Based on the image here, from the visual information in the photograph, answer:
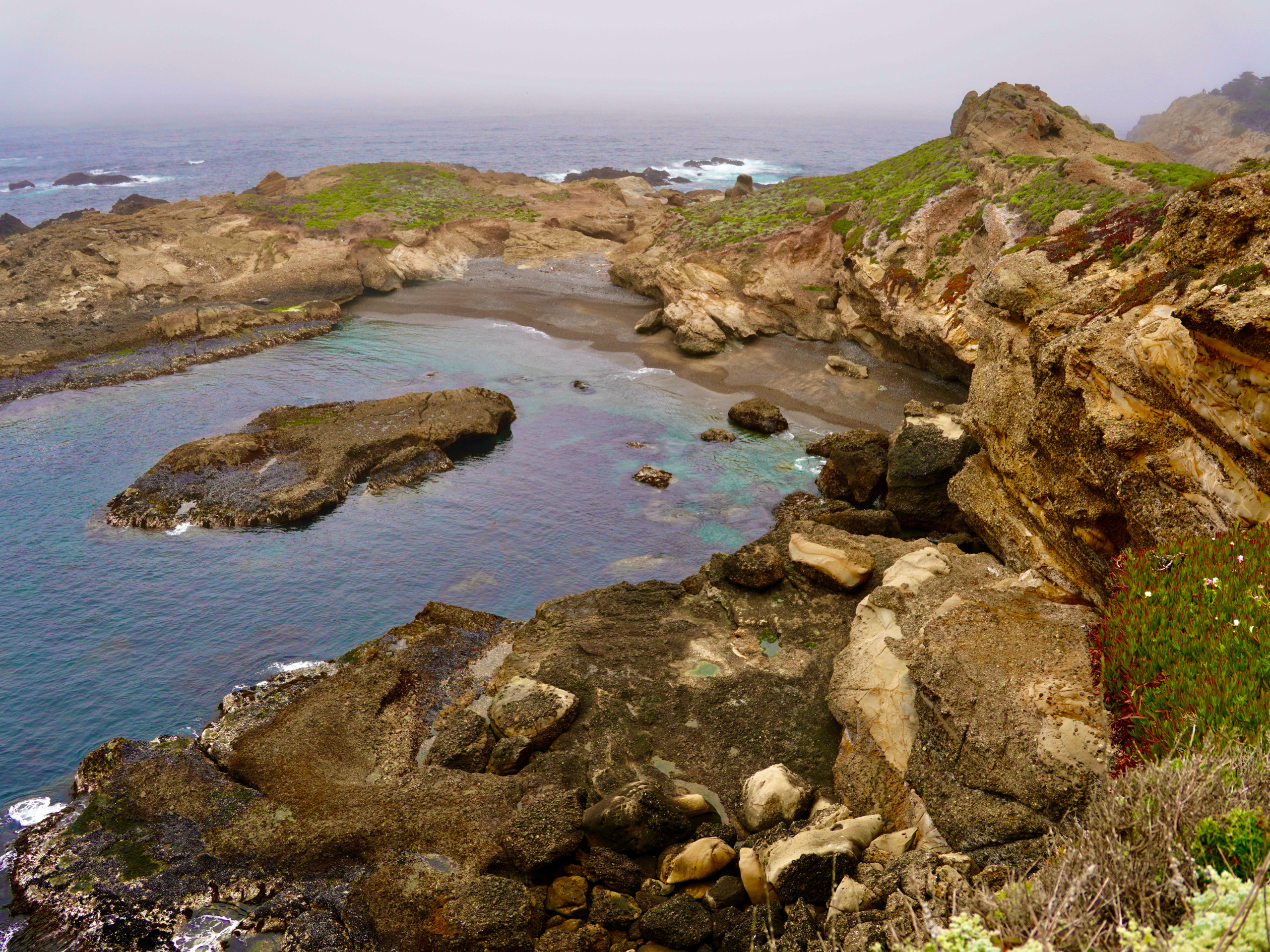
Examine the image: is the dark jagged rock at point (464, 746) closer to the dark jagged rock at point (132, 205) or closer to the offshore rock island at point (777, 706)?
the offshore rock island at point (777, 706)

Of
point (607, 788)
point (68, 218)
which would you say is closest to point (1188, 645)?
point (607, 788)

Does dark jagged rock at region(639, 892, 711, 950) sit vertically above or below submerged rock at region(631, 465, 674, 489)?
below

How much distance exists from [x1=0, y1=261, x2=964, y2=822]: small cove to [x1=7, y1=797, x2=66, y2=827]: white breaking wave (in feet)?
1.79

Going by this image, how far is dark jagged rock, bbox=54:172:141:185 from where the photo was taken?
135m

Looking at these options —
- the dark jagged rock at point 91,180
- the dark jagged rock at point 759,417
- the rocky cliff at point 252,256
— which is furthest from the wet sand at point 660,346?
the dark jagged rock at point 91,180

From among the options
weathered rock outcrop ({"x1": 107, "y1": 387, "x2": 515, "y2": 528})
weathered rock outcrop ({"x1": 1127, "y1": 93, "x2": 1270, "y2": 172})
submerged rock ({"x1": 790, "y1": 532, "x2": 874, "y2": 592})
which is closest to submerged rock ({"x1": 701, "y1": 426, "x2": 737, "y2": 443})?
weathered rock outcrop ({"x1": 107, "y1": 387, "x2": 515, "y2": 528})

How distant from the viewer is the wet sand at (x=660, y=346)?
45375 mm

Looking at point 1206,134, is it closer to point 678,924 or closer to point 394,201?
point 394,201

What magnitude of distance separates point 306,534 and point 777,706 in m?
22.7

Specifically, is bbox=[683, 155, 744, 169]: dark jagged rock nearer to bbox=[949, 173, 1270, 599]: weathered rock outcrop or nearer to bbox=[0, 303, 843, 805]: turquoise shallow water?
bbox=[0, 303, 843, 805]: turquoise shallow water

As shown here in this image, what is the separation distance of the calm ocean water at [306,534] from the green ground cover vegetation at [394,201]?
2683cm

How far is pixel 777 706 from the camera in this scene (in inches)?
803

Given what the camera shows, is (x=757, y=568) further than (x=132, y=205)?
No

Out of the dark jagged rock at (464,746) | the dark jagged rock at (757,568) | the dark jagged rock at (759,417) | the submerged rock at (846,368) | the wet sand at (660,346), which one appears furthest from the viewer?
the submerged rock at (846,368)
